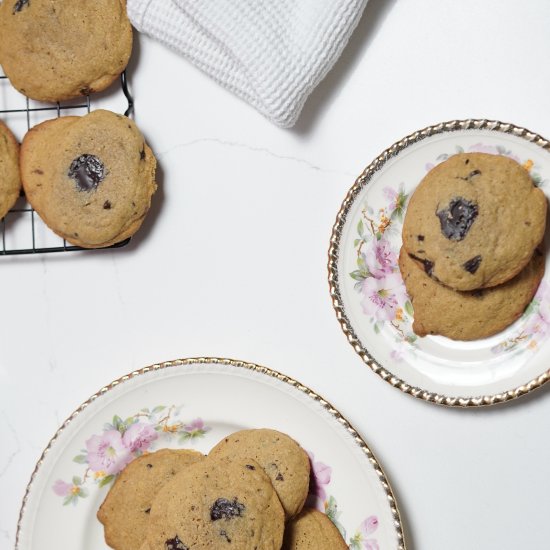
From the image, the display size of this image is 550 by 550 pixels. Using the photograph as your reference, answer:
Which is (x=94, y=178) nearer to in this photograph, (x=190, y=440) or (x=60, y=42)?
(x=60, y=42)

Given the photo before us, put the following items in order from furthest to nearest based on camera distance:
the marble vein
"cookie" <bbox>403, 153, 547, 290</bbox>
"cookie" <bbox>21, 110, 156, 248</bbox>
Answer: the marble vein, "cookie" <bbox>21, 110, 156, 248</bbox>, "cookie" <bbox>403, 153, 547, 290</bbox>

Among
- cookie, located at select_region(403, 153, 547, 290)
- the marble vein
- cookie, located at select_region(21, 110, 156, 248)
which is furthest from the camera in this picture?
the marble vein

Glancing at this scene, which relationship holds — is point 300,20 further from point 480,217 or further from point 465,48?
point 480,217

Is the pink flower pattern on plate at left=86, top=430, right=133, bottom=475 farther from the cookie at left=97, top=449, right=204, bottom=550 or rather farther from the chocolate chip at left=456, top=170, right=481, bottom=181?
the chocolate chip at left=456, top=170, right=481, bottom=181

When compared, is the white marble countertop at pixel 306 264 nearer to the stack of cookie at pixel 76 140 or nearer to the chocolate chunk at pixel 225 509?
the stack of cookie at pixel 76 140

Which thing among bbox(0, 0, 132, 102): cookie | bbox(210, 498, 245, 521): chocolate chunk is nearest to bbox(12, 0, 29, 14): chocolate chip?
bbox(0, 0, 132, 102): cookie

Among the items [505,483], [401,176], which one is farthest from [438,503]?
[401,176]
